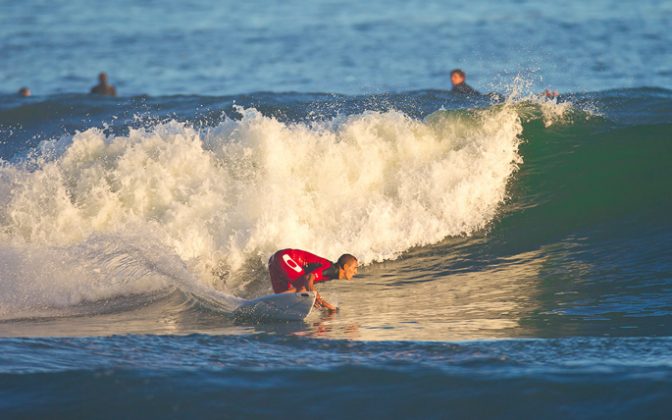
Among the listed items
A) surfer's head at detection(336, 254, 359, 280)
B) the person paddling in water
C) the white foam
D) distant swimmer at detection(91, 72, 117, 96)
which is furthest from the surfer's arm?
distant swimmer at detection(91, 72, 117, 96)

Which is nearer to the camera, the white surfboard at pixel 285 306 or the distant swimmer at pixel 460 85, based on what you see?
the white surfboard at pixel 285 306

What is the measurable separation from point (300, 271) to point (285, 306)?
52 centimetres

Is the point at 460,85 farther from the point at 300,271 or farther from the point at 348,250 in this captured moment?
the point at 300,271

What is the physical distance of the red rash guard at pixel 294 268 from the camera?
30.4 feet

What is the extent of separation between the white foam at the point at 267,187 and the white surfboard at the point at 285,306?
2221 millimetres

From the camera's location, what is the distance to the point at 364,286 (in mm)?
10891

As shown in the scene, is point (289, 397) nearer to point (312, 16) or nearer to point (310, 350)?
point (310, 350)

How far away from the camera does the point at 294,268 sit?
30.6 ft

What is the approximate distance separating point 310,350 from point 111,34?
118ft

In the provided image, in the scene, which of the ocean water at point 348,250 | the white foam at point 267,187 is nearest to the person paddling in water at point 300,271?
the ocean water at point 348,250

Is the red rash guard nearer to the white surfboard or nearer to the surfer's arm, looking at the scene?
the surfer's arm

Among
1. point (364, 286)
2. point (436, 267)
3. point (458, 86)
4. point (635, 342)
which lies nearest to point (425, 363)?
point (635, 342)

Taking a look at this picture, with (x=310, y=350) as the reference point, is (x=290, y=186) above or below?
above

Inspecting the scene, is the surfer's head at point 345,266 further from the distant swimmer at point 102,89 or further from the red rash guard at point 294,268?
the distant swimmer at point 102,89
